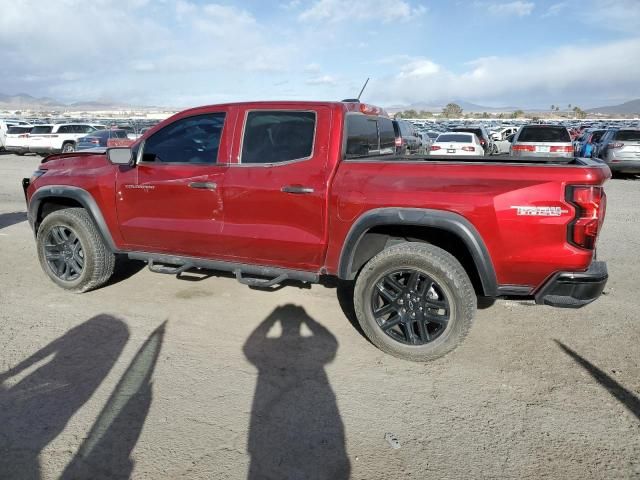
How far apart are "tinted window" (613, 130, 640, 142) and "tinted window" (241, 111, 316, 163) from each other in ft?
45.5

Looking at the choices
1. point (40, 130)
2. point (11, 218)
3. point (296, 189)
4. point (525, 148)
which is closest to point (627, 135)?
point (525, 148)

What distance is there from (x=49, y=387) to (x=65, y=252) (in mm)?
2112

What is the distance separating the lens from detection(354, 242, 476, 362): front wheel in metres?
3.48

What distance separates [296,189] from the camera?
3.78 meters

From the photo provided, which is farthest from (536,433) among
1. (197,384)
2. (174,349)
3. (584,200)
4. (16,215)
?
(16,215)

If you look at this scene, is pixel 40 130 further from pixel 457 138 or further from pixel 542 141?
pixel 542 141

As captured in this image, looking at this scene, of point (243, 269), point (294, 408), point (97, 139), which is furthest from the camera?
point (97, 139)

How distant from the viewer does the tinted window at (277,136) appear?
3904 mm

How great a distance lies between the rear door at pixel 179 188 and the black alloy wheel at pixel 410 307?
150 cm

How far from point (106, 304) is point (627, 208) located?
9585mm

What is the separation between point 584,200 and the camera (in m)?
3.07

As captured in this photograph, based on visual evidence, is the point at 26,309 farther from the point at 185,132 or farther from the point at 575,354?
the point at 575,354

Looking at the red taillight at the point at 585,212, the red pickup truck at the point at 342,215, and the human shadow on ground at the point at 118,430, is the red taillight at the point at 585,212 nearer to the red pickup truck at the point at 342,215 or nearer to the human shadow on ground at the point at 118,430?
the red pickup truck at the point at 342,215

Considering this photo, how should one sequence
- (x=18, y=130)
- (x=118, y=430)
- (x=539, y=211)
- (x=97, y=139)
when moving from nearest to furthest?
(x=118, y=430) → (x=539, y=211) → (x=97, y=139) → (x=18, y=130)
